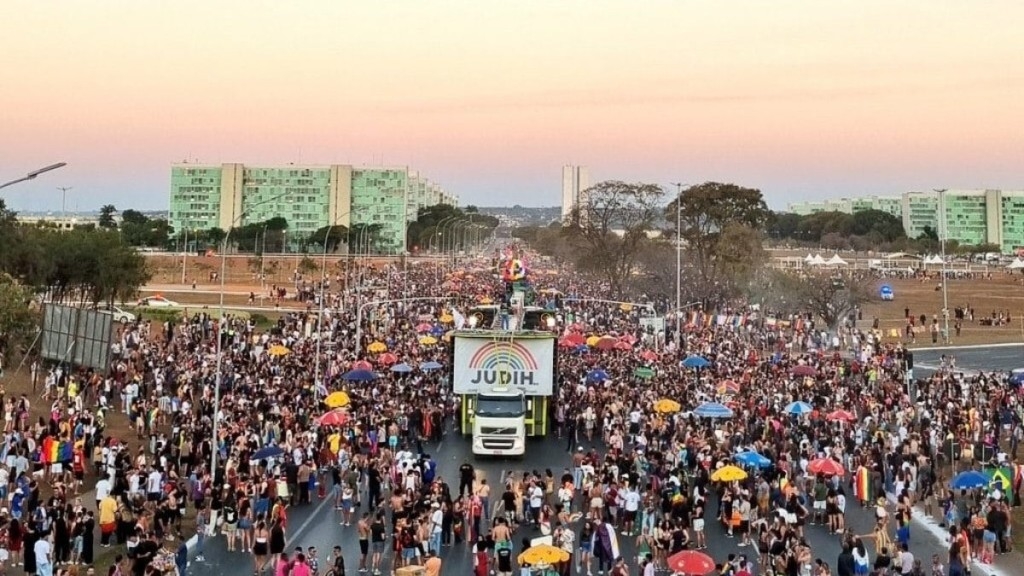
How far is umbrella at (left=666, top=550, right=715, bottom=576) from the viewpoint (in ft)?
47.4

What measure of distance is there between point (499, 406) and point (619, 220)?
2294 inches

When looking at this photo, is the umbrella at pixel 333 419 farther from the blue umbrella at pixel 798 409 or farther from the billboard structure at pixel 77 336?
the blue umbrella at pixel 798 409

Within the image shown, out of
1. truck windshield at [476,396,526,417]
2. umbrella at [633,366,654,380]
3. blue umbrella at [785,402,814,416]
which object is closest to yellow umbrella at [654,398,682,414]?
blue umbrella at [785,402,814,416]

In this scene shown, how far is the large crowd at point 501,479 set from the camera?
17547 mm

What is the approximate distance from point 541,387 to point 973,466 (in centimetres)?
1148

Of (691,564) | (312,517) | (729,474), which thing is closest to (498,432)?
(312,517)

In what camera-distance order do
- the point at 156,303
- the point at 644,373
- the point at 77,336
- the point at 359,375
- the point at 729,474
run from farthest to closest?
the point at 156,303
the point at 644,373
the point at 77,336
the point at 359,375
the point at 729,474

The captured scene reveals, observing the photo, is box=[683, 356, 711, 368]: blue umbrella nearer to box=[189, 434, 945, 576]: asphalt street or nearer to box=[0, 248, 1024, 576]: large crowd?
box=[0, 248, 1024, 576]: large crowd

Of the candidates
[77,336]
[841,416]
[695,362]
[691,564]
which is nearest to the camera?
[691,564]

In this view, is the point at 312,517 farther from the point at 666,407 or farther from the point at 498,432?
the point at 666,407

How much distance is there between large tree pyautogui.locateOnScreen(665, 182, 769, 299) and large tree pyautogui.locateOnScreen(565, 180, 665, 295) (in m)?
2.95

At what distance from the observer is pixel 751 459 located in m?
21.5

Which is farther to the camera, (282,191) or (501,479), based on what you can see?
(282,191)

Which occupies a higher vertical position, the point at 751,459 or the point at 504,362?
the point at 504,362
